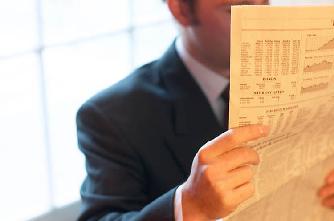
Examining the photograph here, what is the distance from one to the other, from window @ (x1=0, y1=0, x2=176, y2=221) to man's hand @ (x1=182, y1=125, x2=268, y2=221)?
610mm

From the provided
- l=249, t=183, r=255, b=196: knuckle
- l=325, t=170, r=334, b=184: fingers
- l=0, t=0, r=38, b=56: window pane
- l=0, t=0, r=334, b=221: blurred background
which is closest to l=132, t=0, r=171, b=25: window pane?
l=0, t=0, r=334, b=221: blurred background

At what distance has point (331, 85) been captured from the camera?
0.74 m

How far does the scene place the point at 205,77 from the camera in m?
1.03

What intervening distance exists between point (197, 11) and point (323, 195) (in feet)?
1.15

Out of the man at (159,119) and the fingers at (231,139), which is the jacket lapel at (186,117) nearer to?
the man at (159,119)

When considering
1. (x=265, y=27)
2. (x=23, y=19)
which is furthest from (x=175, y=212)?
(x=23, y=19)

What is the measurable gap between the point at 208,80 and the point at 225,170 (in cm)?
33

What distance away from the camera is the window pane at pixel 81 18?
1255 millimetres

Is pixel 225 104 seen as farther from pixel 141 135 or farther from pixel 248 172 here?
pixel 248 172

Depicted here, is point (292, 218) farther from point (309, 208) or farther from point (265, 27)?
point (265, 27)

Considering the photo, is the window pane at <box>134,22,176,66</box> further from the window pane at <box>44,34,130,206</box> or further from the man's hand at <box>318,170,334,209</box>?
the man's hand at <box>318,170,334,209</box>

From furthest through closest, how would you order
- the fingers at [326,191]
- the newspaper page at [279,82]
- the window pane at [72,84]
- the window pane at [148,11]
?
the window pane at [148,11] → the window pane at [72,84] → the fingers at [326,191] → the newspaper page at [279,82]

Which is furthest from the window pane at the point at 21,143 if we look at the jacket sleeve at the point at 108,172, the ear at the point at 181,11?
the ear at the point at 181,11

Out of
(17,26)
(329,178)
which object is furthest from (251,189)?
(17,26)
